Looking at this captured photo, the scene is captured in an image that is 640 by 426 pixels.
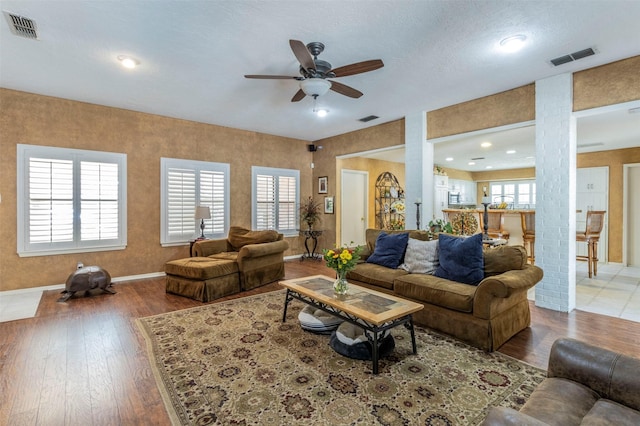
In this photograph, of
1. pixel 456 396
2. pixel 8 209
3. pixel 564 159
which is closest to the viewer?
pixel 456 396

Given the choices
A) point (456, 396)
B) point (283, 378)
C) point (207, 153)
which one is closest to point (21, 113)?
point (207, 153)

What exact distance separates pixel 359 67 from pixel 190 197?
421cm

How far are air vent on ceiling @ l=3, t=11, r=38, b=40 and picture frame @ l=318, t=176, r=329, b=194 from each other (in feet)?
17.8

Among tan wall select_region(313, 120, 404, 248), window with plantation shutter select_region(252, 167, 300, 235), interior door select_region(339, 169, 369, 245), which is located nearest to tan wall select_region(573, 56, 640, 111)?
tan wall select_region(313, 120, 404, 248)

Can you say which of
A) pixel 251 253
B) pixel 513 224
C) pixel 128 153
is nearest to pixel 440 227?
pixel 513 224

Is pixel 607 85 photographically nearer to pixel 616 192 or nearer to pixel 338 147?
pixel 338 147

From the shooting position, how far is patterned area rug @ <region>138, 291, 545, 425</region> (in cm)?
193

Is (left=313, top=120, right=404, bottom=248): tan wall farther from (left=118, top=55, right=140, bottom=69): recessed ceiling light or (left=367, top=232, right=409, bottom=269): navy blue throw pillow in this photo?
(left=118, top=55, right=140, bottom=69): recessed ceiling light

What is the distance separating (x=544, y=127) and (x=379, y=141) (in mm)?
2818

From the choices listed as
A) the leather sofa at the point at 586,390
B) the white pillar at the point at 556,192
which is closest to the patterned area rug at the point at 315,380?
the leather sofa at the point at 586,390

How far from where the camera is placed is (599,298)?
428 cm

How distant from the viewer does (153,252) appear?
216 inches

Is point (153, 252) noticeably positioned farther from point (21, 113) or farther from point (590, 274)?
point (590, 274)

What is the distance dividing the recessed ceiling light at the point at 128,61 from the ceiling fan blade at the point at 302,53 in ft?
6.60
